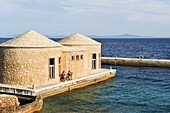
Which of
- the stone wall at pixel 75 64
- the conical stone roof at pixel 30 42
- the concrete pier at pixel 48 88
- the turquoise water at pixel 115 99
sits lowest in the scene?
the turquoise water at pixel 115 99

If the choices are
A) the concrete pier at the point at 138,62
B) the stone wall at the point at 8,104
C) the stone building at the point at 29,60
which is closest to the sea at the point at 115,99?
the stone building at the point at 29,60

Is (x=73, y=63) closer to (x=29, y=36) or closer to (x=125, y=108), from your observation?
(x=29, y=36)

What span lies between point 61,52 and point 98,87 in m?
5.99

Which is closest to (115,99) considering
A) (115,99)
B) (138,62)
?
(115,99)

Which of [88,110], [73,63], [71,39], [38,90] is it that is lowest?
[88,110]

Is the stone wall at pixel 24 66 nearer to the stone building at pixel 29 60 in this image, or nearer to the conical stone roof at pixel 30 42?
the stone building at pixel 29 60

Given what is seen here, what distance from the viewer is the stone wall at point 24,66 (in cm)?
2173

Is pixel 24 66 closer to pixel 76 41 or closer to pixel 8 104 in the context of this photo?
pixel 8 104

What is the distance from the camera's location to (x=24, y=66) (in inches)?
855

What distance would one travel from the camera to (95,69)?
30.9 meters

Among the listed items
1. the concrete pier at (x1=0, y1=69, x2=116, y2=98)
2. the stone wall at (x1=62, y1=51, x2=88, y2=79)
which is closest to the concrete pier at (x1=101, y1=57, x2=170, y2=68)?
the concrete pier at (x1=0, y1=69, x2=116, y2=98)

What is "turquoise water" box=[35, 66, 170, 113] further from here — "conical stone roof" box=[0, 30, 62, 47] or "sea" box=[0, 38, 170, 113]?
"conical stone roof" box=[0, 30, 62, 47]

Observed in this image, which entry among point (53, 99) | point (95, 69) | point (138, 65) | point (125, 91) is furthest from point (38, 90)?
point (138, 65)

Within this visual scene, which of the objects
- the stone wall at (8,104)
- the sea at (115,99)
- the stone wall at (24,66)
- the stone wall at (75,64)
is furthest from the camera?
the stone wall at (75,64)
